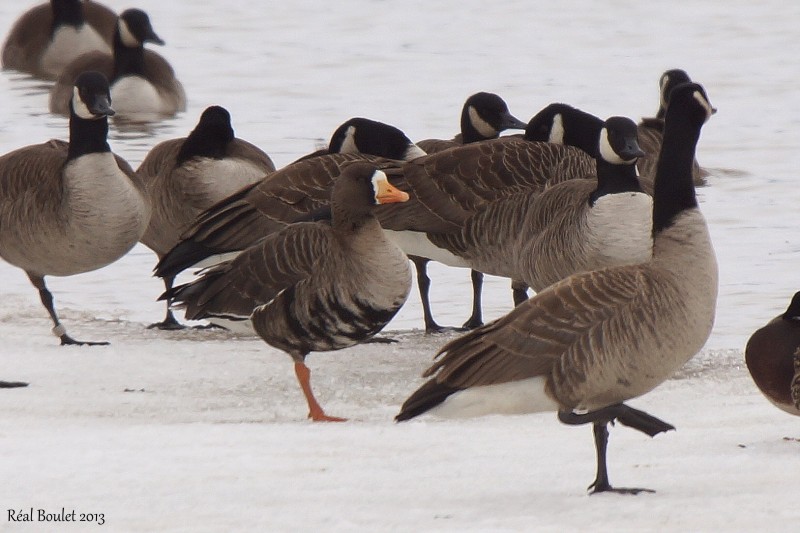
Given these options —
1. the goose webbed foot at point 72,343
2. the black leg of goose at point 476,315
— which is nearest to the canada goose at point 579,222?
the black leg of goose at point 476,315

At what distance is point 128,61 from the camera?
19297 millimetres

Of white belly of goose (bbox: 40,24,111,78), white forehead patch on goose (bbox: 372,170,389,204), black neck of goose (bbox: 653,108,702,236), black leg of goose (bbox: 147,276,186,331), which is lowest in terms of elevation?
white belly of goose (bbox: 40,24,111,78)

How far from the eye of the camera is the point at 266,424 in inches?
278

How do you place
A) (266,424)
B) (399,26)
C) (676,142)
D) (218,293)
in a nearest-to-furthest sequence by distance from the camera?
1. (676,142)
2. (266,424)
3. (218,293)
4. (399,26)

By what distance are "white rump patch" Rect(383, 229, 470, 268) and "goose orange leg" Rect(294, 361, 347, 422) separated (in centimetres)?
261

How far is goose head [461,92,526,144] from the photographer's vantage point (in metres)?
12.0

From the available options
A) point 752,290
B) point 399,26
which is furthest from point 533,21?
point 752,290

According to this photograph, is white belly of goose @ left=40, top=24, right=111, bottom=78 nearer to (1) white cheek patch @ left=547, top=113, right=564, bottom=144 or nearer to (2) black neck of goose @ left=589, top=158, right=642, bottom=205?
(1) white cheek patch @ left=547, top=113, right=564, bottom=144

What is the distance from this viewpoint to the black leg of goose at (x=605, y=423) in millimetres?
5461

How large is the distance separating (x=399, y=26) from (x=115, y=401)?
2102 cm

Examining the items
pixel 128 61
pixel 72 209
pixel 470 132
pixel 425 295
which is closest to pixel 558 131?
pixel 470 132

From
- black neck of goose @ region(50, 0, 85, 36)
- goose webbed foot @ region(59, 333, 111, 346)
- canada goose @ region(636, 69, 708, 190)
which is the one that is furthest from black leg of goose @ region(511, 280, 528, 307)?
black neck of goose @ region(50, 0, 85, 36)

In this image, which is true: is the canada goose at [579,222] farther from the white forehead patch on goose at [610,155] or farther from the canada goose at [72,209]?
the canada goose at [72,209]

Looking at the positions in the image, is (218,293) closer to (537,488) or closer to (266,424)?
(266,424)
